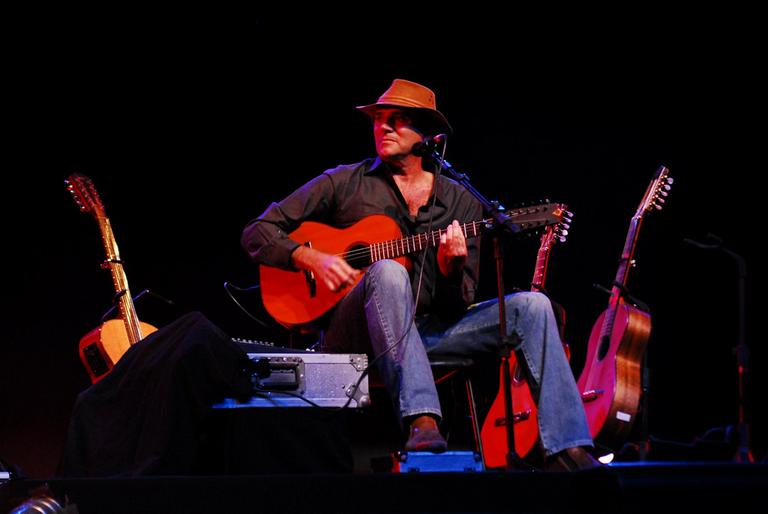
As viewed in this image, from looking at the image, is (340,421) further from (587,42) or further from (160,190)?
(587,42)

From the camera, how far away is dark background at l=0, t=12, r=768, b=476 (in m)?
4.37

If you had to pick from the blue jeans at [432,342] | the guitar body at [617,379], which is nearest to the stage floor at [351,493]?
the blue jeans at [432,342]

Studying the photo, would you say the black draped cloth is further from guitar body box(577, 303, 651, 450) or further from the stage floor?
guitar body box(577, 303, 651, 450)

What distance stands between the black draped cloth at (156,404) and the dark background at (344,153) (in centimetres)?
192

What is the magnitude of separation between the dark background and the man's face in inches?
48.1

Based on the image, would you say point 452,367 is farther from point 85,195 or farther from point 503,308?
point 85,195

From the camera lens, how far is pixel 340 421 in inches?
113

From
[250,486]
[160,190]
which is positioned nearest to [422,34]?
[160,190]

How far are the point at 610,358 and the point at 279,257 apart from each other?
201cm

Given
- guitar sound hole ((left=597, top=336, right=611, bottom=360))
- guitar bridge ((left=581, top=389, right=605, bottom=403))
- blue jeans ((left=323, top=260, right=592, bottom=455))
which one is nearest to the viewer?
blue jeans ((left=323, top=260, right=592, bottom=455))

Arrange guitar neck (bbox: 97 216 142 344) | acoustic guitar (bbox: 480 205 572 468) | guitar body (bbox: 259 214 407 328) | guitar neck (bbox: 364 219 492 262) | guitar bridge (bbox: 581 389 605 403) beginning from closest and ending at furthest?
guitar neck (bbox: 364 219 492 262) < guitar body (bbox: 259 214 407 328) < guitar neck (bbox: 97 216 142 344) < acoustic guitar (bbox: 480 205 572 468) < guitar bridge (bbox: 581 389 605 403)

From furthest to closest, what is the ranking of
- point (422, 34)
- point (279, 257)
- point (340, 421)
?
1. point (422, 34)
2. point (279, 257)
3. point (340, 421)

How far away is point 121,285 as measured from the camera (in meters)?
3.95

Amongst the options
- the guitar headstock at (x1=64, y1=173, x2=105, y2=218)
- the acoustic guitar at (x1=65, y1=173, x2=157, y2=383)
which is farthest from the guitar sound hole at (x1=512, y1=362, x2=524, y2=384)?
the guitar headstock at (x1=64, y1=173, x2=105, y2=218)
